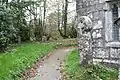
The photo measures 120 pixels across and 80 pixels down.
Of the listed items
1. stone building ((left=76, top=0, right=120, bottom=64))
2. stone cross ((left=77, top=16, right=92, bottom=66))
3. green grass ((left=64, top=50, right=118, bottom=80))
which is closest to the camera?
green grass ((left=64, top=50, right=118, bottom=80))

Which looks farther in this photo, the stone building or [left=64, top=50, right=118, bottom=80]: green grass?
the stone building

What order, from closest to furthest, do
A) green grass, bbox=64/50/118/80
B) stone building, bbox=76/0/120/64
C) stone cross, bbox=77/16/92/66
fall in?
green grass, bbox=64/50/118/80 < stone building, bbox=76/0/120/64 < stone cross, bbox=77/16/92/66

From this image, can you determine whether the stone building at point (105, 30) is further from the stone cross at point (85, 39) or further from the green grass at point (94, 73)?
the green grass at point (94, 73)

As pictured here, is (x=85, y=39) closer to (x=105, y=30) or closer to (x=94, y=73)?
(x=105, y=30)

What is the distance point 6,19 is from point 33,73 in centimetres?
888

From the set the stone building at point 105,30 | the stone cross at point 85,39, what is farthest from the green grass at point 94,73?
the stone building at point 105,30

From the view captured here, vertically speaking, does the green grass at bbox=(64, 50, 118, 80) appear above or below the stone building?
below

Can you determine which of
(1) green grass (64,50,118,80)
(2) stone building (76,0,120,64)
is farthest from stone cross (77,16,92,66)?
(1) green grass (64,50,118,80)

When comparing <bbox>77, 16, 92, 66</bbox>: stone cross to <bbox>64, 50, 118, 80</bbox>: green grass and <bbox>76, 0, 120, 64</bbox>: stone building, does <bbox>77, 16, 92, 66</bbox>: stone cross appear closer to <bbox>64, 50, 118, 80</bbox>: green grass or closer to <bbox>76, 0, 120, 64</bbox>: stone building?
<bbox>76, 0, 120, 64</bbox>: stone building

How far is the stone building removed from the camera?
1177 cm

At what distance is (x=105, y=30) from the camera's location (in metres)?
12.1

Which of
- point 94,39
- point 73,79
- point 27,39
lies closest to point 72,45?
point 27,39

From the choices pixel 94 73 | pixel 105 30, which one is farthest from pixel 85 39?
pixel 94 73

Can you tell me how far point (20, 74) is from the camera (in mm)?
12000
